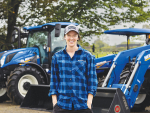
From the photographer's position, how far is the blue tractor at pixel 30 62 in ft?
22.5

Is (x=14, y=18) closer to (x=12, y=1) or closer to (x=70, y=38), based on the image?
(x=12, y=1)

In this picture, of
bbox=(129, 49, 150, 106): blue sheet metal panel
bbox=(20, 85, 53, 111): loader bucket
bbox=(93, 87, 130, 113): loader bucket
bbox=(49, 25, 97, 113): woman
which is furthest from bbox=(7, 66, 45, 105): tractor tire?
bbox=(49, 25, 97, 113): woman

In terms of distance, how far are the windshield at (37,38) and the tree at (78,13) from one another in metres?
4.89

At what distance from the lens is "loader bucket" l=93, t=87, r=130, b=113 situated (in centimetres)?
398

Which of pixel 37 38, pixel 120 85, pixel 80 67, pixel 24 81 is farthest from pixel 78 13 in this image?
pixel 80 67


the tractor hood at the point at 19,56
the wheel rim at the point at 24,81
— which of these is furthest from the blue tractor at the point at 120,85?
the tractor hood at the point at 19,56

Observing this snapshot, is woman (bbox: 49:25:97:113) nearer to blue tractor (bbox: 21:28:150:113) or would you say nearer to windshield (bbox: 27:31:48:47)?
blue tractor (bbox: 21:28:150:113)

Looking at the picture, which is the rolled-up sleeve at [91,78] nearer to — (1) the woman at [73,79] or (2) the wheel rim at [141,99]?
(1) the woman at [73,79]

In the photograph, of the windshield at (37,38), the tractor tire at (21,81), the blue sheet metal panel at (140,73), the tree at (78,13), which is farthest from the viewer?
the tree at (78,13)

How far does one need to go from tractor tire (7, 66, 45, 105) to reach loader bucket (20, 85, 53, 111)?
117cm

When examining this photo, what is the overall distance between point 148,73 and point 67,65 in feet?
12.4

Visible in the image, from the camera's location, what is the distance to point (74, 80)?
2.47 m

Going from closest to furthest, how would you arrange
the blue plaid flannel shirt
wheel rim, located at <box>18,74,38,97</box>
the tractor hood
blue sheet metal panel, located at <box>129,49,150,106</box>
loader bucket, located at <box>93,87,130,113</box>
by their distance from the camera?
the blue plaid flannel shirt → loader bucket, located at <box>93,87,130,113</box> → blue sheet metal panel, located at <box>129,49,150,106</box> → wheel rim, located at <box>18,74,38,97</box> → the tractor hood

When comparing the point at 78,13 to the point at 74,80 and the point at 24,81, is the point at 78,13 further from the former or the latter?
the point at 74,80
